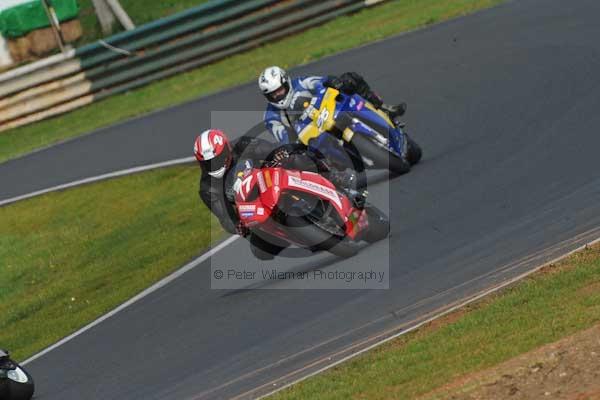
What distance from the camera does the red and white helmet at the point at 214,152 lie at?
11.2 meters

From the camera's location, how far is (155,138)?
60.7 ft

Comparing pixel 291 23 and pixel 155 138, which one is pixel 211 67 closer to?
pixel 291 23

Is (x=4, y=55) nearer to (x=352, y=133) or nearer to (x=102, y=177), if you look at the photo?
(x=102, y=177)

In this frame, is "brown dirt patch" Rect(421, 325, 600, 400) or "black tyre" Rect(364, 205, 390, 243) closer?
"brown dirt patch" Rect(421, 325, 600, 400)

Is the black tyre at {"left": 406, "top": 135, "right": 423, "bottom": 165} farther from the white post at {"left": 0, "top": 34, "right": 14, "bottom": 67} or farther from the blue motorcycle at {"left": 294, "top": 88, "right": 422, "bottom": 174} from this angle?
the white post at {"left": 0, "top": 34, "right": 14, "bottom": 67}

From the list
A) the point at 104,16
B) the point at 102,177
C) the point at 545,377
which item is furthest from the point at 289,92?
the point at 104,16

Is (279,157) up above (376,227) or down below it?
above

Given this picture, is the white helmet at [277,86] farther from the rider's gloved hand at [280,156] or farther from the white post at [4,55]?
the white post at [4,55]

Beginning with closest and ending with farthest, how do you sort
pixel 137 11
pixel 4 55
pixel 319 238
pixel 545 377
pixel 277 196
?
pixel 545 377 → pixel 277 196 → pixel 319 238 → pixel 4 55 → pixel 137 11

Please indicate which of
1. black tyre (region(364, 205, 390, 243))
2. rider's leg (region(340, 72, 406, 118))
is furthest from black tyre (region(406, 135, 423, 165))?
black tyre (region(364, 205, 390, 243))

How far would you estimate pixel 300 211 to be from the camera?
34.8 feet

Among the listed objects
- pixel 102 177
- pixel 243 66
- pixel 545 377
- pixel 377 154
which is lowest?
pixel 243 66

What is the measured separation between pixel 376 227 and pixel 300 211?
2.83 ft

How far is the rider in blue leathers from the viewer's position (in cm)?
1295
